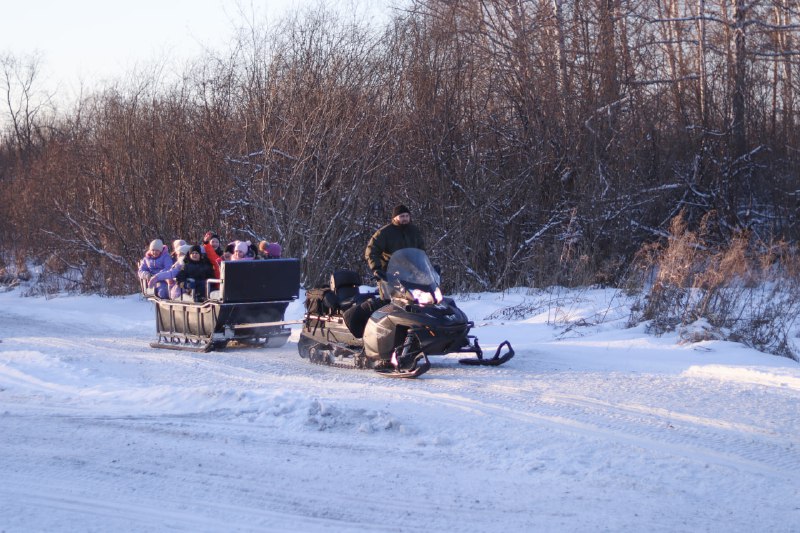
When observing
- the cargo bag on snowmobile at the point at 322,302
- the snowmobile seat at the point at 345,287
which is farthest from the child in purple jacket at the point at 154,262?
the snowmobile seat at the point at 345,287

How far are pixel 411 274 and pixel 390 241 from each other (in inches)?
36.6

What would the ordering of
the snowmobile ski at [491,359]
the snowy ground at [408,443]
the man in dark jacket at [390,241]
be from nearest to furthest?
1. the snowy ground at [408,443]
2. the snowmobile ski at [491,359]
3. the man in dark jacket at [390,241]

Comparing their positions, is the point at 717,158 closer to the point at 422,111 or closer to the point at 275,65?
the point at 422,111

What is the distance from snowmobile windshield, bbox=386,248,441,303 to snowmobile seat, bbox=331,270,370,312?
1.04 meters

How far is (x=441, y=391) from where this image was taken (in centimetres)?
865

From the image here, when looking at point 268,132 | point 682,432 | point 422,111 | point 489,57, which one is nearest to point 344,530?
point 682,432

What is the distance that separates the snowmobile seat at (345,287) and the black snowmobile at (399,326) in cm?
1

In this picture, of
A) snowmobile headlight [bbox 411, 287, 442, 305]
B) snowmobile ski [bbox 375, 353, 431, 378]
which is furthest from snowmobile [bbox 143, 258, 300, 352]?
snowmobile headlight [bbox 411, 287, 442, 305]

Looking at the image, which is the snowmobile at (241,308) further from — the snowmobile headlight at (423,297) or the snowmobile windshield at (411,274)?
the snowmobile headlight at (423,297)

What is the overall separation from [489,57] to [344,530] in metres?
18.5

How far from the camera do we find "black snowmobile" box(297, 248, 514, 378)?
9.44 metres

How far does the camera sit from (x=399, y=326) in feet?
31.8

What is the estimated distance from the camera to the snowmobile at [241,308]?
12.1m

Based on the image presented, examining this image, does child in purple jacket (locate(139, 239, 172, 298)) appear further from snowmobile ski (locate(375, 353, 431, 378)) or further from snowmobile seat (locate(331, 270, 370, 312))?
snowmobile ski (locate(375, 353, 431, 378))
